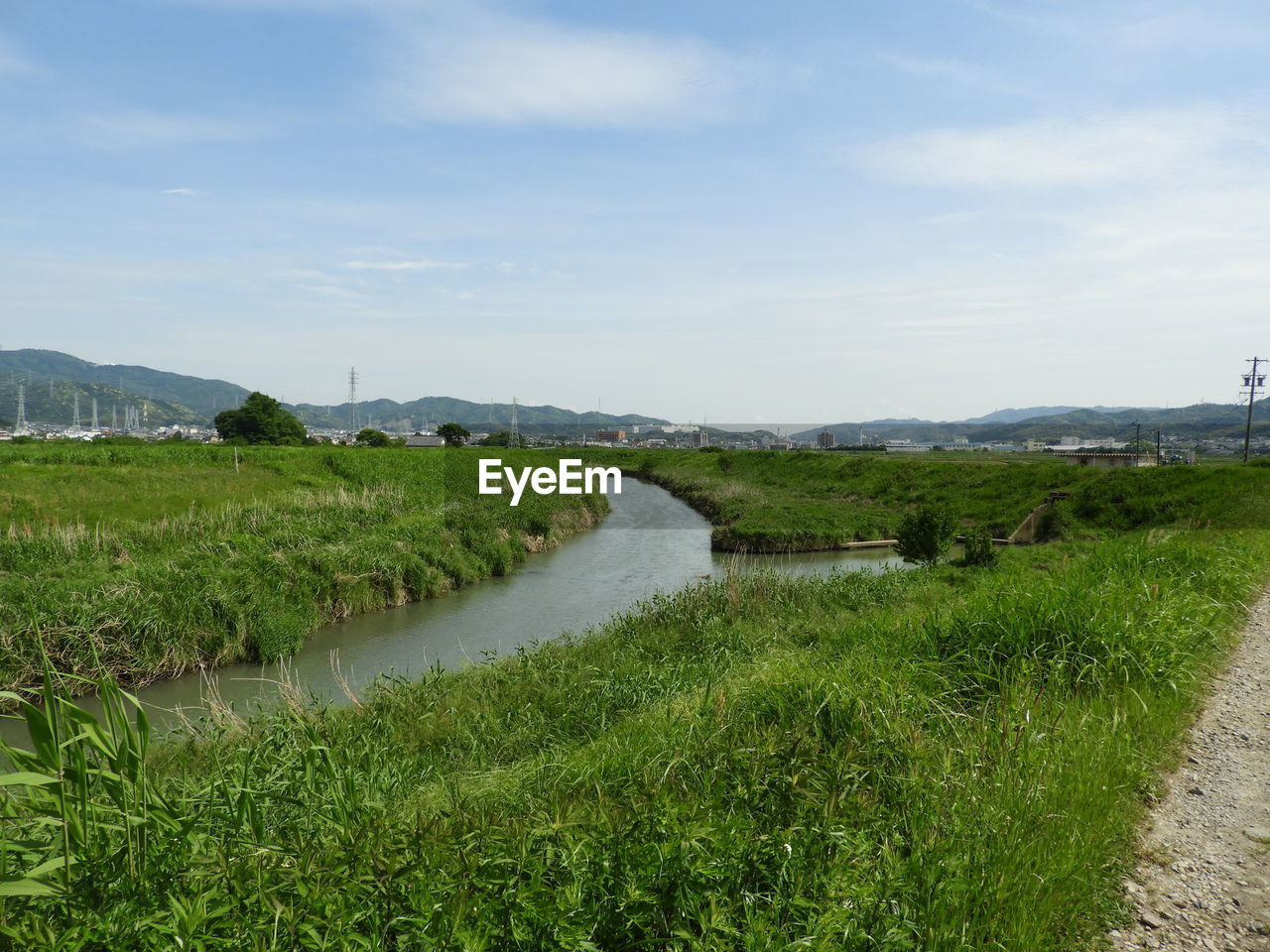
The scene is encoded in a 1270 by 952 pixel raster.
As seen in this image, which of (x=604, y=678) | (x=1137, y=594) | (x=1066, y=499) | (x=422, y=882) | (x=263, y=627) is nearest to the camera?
(x=422, y=882)

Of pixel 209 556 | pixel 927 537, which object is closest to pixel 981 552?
pixel 927 537

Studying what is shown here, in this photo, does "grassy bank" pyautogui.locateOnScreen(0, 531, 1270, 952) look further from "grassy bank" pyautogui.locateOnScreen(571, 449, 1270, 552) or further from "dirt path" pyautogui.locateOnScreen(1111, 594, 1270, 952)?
"grassy bank" pyautogui.locateOnScreen(571, 449, 1270, 552)

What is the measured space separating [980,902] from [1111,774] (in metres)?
1.72

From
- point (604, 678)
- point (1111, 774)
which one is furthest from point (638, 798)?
point (604, 678)

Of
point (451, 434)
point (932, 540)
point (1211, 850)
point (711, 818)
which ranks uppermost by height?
point (451, 434)

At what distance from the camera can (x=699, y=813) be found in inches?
154

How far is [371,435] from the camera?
76.8m

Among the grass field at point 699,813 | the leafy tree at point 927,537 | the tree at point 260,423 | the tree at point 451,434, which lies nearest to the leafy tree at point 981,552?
the leafy tree at point 927,537

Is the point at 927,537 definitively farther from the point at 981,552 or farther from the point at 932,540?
the point at 981,552

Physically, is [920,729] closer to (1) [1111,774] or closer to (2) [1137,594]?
(1) [1111,774]

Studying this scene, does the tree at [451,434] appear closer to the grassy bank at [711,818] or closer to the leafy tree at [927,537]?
the leafy tree at [927,537]

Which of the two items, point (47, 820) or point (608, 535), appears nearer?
point (47, 820)

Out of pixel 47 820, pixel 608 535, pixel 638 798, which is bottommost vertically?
pixel 608 535

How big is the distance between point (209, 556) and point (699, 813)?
15054 millimetres
